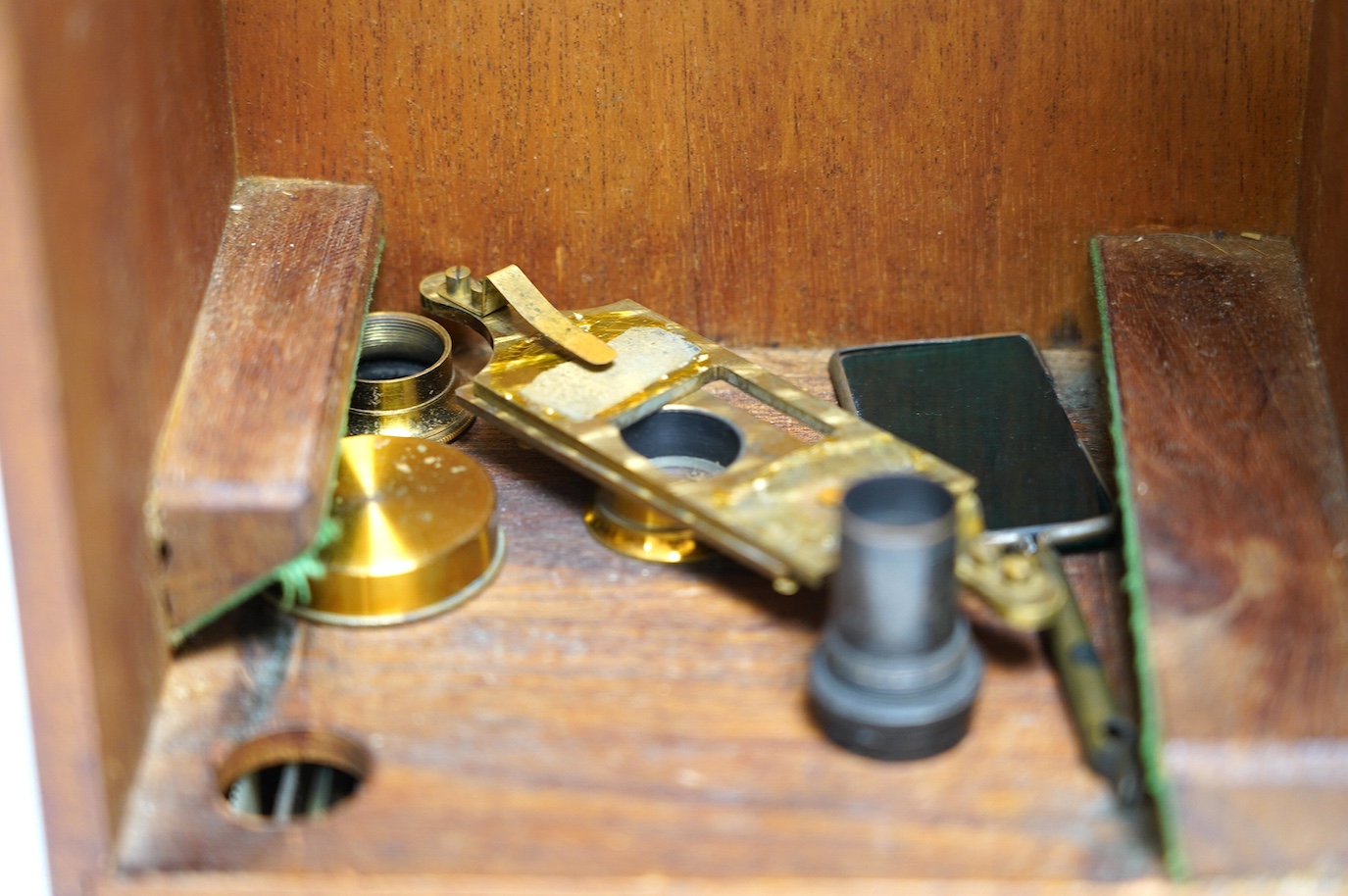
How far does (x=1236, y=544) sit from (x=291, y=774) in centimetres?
50

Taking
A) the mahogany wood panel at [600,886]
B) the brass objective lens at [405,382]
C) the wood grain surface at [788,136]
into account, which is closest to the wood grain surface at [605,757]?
the mahogany wood panel at [600,886]

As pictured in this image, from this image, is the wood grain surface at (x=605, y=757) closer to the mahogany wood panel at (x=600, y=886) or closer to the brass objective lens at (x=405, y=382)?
the mahogany wood panel at (x=600, y=886)

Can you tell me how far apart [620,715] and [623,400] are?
0.73 ft

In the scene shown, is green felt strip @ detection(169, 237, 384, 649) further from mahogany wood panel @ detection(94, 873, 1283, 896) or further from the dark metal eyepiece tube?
the dark metal eyepiece tube

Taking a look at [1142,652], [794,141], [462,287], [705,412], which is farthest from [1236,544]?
[462,287]

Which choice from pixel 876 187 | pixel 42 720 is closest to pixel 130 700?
pixel 42 720

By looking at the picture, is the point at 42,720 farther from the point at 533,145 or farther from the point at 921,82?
the point at 921,82

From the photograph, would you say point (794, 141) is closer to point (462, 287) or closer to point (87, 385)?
point (462, 287)

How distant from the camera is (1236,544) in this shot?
83 cm

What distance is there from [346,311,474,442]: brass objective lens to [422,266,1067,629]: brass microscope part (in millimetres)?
25

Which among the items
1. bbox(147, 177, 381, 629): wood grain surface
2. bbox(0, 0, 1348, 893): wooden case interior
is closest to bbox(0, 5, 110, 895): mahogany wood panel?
bbox(147, 177, 381, 629): wood grain surface

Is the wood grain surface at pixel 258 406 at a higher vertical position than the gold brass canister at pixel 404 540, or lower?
higher

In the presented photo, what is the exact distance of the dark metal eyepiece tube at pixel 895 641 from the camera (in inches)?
28.9

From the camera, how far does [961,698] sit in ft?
2.53
